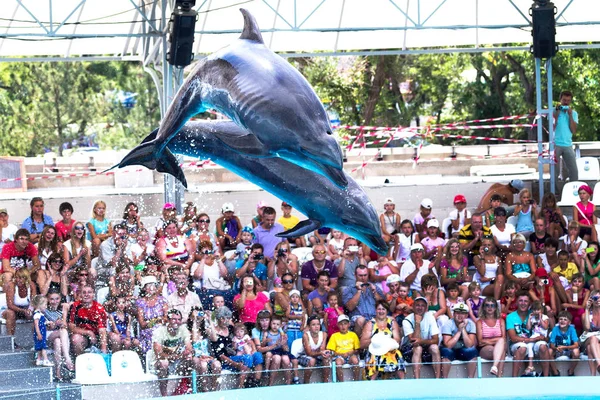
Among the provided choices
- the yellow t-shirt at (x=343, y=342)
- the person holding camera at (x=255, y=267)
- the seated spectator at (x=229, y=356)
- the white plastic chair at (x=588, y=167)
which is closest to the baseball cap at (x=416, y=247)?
the yellow t-shirt at (x=343, y=342)

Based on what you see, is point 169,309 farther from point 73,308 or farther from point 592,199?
point 592,199

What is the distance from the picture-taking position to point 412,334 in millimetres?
11391

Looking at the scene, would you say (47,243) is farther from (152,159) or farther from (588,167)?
(588,167)

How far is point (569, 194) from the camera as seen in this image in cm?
1502

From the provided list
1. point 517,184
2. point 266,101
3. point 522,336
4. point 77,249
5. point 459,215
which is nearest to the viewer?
point 266,101

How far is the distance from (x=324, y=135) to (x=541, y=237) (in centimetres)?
777

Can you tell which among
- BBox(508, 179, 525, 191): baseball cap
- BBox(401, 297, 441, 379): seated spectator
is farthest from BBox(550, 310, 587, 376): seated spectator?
BBox(508, 179, 525, 191): baseball cap

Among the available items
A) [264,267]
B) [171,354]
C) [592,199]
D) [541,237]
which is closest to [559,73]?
[592,199]

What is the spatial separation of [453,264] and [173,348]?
137 inches

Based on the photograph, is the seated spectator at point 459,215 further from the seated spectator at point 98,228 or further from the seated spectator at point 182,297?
the seated spectator at point 98,228

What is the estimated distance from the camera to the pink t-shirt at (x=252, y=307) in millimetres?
11602

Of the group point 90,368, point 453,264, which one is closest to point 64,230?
point 90,368

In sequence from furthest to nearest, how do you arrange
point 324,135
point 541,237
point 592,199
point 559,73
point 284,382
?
point 559,73 → point 592,199 → point 541,237 → point 284,382 → point 324,135

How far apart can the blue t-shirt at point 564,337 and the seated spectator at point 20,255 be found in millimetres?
5530
